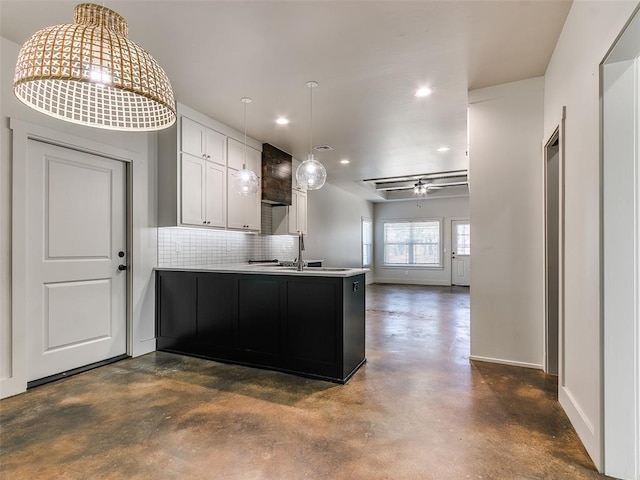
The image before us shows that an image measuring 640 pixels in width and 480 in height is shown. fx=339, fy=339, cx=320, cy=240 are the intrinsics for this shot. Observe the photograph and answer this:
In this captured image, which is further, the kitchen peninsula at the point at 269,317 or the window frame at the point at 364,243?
the window frame at the point at 364,243

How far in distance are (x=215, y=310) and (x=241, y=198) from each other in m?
1.79

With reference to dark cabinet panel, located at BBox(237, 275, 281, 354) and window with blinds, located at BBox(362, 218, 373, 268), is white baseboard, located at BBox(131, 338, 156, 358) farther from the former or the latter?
window with blinds, located at BBox(362, 218, 373, 268)

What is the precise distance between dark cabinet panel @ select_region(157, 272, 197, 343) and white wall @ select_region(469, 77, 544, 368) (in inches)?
119

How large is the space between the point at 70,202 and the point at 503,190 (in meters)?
4.19

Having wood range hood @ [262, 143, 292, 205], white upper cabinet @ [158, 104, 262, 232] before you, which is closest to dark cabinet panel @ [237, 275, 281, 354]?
white upper cabinet @ [158, 104, 262, 232]

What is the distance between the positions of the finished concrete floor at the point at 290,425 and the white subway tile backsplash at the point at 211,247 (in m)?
1.30

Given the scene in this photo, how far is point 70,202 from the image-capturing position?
3180 mm

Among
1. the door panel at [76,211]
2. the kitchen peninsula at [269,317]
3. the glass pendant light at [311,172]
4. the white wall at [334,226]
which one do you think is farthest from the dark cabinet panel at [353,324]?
the white wall at [334,226]

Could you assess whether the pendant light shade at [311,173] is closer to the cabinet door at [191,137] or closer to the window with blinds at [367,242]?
the cabinet door at [191,137]

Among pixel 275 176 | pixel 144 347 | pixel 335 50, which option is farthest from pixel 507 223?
pixel 144 347

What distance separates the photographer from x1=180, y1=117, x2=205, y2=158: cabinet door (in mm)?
3885

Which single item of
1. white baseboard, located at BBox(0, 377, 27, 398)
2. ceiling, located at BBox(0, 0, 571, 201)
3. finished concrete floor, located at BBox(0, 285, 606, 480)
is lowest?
finished concrete floor, located at BBox(0, 285, 606, 480)

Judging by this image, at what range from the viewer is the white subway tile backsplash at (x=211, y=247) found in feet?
13.6

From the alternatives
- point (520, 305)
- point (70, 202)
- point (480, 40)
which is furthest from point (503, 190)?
point (70, 202)
